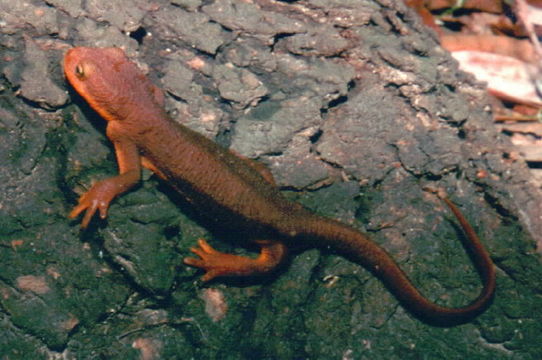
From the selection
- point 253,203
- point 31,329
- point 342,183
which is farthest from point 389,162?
point 31,329

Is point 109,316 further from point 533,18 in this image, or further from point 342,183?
point 533,18

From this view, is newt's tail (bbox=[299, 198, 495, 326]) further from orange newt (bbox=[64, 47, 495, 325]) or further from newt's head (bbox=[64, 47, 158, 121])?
newt's head (bbox=[64, 47, 158, 121])

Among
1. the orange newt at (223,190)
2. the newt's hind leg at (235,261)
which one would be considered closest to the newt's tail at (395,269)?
the orange newt at (223,190)

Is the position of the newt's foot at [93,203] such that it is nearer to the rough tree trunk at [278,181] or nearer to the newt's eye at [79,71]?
the rough tree trunk at [278,181]

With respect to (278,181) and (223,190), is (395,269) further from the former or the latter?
(223,190)

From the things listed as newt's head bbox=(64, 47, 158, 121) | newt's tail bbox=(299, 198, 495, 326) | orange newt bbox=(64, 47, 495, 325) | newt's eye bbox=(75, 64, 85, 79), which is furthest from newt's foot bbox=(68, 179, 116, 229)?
newt's tail bbox=(299, 198, 495, 326)

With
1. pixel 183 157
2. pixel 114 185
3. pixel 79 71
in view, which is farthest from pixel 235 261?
pixel 79 71
